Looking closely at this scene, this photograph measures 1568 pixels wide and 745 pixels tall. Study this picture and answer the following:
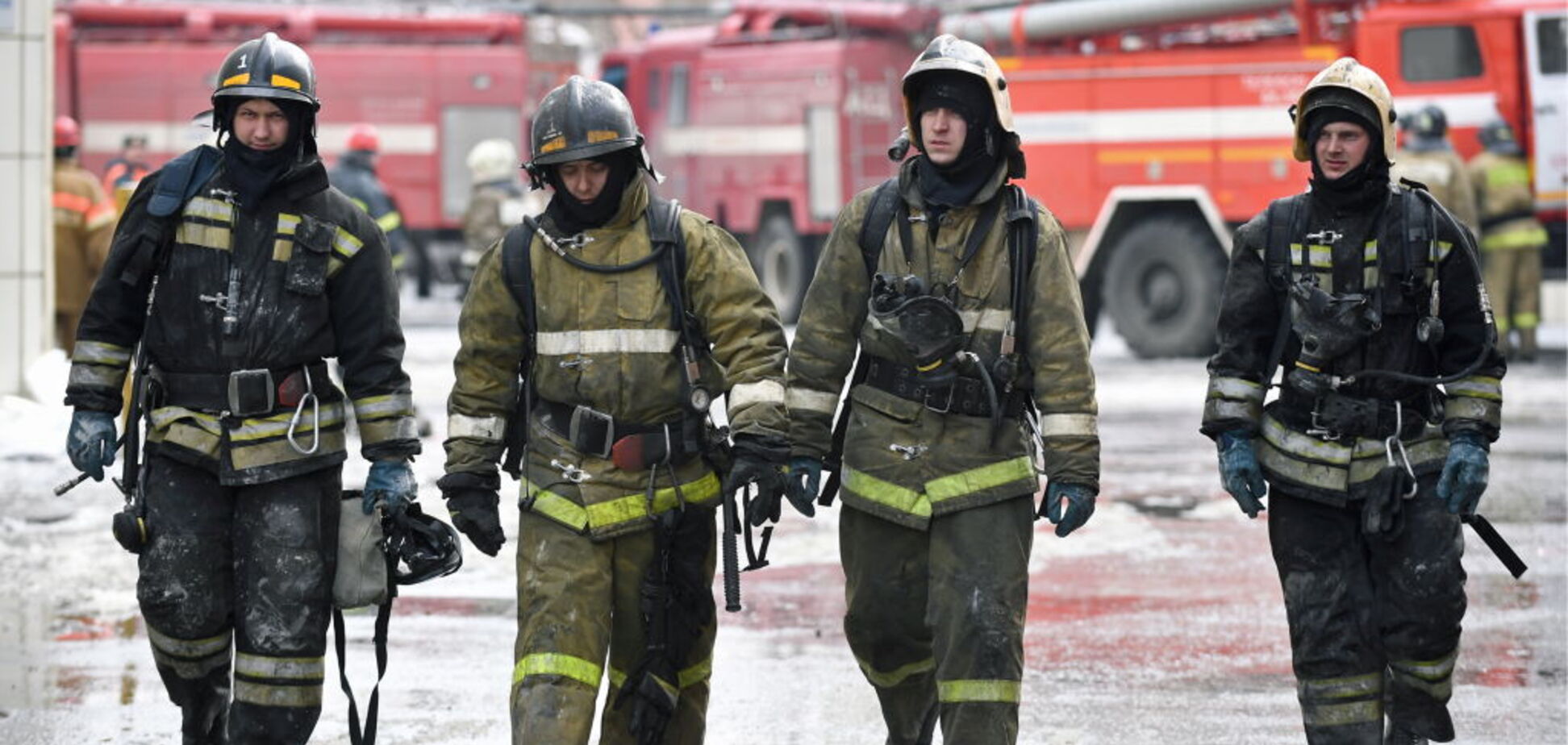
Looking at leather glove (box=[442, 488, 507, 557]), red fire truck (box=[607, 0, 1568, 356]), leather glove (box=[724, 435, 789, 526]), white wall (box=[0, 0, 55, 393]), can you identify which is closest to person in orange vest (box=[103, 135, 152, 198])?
white wall (box=[0, 0, 55, 393])

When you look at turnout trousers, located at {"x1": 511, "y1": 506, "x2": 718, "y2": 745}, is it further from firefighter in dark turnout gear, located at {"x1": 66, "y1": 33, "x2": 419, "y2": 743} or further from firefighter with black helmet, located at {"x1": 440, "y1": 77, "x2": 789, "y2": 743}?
firefighter in dark turnout gear, located at {"x1": 66, "y1": 33, "x2": 419, "y2": 743}

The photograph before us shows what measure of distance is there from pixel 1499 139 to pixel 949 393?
1258 centimetres

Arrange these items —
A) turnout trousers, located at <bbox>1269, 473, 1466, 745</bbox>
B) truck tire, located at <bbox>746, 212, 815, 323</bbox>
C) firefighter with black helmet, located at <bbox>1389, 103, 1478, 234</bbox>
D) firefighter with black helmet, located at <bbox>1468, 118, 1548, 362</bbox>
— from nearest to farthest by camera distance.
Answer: turnout trousers, located at <bbox>1269, 473, 1466, 745</bbox>
firefighter with black helmet, located at <bbox>1389, 103, 1478, 234</bbox>
firefighter with black helmet, located at <bbox>1468, 118, 1548, 362</bbox>
truck tire, located at <bbox>746, 212, 815, 323</bbox>

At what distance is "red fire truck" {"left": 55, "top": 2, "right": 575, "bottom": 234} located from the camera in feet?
88.4

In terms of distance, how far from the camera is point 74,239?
14.8 metres

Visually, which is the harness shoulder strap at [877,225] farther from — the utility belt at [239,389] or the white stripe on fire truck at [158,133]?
the white stripe on fire truck at [158,133]

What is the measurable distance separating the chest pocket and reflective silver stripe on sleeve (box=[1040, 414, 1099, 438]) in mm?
1721

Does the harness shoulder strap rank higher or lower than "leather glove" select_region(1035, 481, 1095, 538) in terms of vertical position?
higher

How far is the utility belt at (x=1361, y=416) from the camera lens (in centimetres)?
595

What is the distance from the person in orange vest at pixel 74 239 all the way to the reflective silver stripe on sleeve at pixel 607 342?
928 cm

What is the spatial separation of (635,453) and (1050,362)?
974 mm

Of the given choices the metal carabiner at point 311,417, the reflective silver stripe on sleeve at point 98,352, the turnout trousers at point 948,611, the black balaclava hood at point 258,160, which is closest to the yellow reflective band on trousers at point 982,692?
the turnout trousers at point 948,611

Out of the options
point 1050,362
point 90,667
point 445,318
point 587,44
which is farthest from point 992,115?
point 587,44

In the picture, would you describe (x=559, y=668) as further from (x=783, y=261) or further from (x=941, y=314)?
(x=783, y=261)
